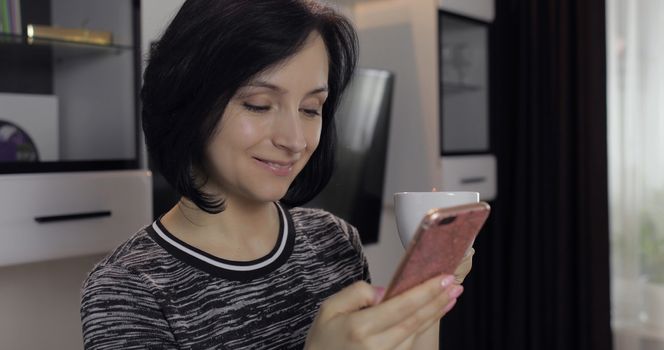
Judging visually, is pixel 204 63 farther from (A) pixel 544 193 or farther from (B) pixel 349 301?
(A) pixel 544 193

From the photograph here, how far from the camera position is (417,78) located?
264 centimetres

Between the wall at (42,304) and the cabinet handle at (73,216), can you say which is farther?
the wall at (42,304)

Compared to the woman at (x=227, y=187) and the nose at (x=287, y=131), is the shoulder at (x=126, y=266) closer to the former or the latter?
the woman at (x=227, y=187)

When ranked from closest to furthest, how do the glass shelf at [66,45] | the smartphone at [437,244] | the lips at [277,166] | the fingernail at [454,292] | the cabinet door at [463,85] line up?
the smartphone at [437,244], the fingernail at [454,292], the lips at [277,166], the glass shelf at [66,45], the cabinet door at [463,85]

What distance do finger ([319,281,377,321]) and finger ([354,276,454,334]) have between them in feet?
0.08

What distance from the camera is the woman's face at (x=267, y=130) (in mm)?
834

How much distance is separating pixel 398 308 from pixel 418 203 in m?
0.17

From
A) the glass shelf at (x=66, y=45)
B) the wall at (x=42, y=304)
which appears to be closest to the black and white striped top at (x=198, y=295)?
the glass shelf at (x=66, y=45)

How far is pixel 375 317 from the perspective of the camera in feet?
2.24

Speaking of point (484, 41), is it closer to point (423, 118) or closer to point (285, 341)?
point (423, 118)

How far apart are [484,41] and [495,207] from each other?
2.51 feet

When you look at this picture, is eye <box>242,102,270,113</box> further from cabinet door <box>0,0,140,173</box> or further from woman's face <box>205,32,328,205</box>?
cabinet door <box>0,0,140,173</box>

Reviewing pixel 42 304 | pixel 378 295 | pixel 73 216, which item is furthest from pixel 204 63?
pixel 42 304

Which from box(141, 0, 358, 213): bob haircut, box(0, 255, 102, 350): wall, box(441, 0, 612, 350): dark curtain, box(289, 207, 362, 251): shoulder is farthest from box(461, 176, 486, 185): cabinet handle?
box(141, 0, 358, 213): bob haircut
